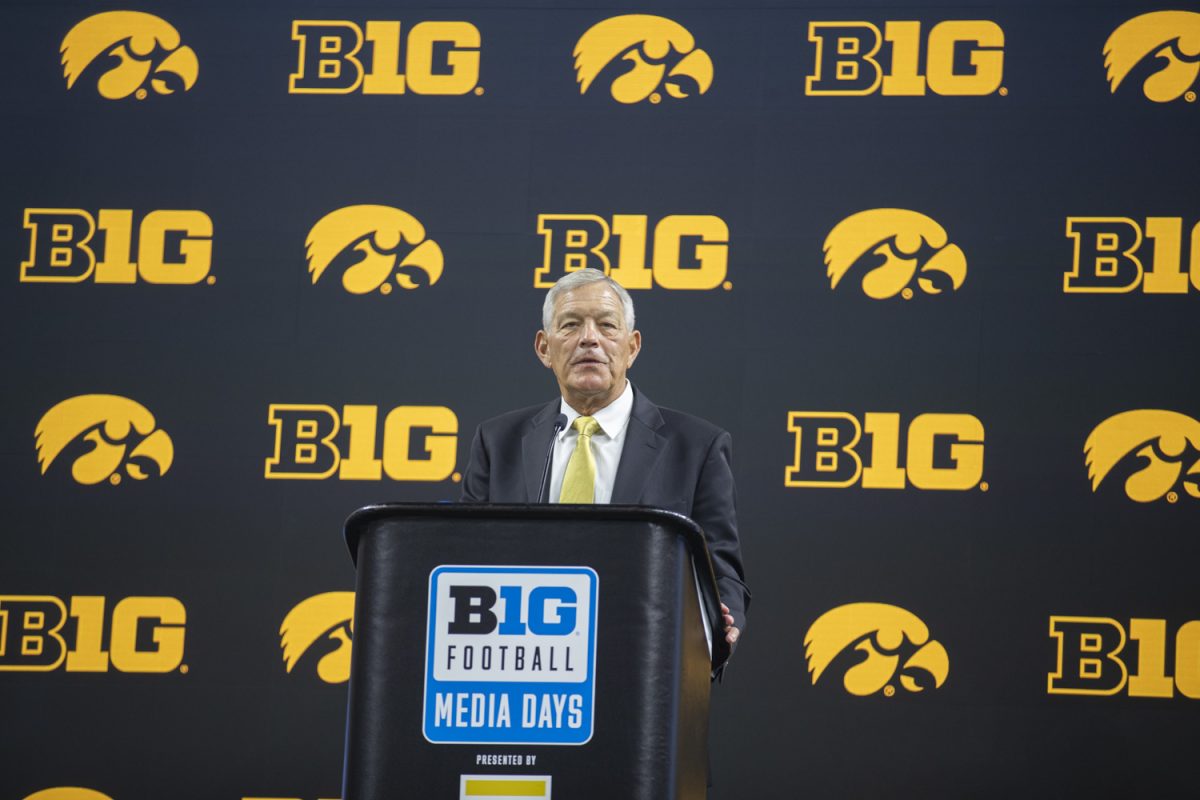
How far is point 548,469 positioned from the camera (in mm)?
2607

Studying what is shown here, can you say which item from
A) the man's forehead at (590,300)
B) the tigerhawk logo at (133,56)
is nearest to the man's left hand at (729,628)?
the man's forehead at (590,300)

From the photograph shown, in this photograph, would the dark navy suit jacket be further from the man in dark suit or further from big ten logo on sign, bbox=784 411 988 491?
big ten logo on sign, bbox=784 411 988 491

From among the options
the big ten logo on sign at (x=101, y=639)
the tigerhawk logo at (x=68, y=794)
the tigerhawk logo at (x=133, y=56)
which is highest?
the tigerhawk logo at (x=133, y=56)

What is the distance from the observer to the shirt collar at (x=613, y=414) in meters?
2.67

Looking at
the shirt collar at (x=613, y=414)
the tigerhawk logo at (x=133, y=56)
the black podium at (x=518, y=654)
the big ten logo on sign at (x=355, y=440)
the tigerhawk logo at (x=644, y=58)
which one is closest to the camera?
the black podium at (x=518, y=654)

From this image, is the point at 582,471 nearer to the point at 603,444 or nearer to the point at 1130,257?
the point at 603,444

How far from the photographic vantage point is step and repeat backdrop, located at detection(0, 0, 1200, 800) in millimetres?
3867

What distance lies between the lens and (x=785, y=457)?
398cm

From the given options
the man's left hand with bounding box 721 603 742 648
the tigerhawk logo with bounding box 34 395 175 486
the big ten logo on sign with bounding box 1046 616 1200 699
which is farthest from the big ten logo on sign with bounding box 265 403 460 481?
the man's left hand with bounding box 721 603 742 648

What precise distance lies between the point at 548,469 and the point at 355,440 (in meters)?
1.60

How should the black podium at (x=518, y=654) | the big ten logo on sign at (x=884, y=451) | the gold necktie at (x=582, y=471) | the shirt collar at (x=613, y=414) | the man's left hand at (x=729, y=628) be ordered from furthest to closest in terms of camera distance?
the big ten logo on sign at (x=884, y=451)
the shirt collar at (x=613, y=414)
the gold necktie at (x=582, y=471)
the man's left hand at (x=729, y=628)
the black podium at (x=518, y=654)

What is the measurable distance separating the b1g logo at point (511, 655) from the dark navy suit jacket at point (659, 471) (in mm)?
754

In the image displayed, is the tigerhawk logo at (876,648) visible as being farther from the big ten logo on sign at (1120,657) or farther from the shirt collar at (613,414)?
the shirt collar at (613,414)

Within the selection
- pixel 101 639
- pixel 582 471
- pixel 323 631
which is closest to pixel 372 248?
pixel 323 631
